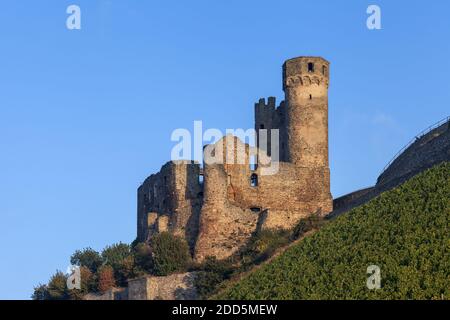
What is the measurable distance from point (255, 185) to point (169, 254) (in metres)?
6.23

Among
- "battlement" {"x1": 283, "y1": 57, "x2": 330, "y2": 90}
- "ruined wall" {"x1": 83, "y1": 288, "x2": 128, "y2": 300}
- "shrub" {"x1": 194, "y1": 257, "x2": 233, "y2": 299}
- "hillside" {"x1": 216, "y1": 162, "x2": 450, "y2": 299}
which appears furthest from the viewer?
"battlement" {"x1": 283, "y1": 57, "x2": 330, "y2": 90}

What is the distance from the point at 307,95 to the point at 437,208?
14.6 metres

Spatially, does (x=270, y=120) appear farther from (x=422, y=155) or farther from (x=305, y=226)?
(x=305, y=226)

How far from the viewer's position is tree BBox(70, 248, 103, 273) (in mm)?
58594

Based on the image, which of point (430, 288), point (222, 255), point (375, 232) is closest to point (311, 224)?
point (222, 255)

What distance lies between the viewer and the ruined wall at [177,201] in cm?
5591

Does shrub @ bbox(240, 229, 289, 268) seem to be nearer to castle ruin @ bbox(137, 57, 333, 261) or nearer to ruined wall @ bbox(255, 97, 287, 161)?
castle ruin @ bbox(137, 57, 333, 261)

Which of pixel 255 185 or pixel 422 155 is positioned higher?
pixel 422 155

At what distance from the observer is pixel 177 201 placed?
5662cm

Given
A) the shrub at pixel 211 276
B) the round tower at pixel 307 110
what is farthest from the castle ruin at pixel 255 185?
the shrub at pixel 211 276

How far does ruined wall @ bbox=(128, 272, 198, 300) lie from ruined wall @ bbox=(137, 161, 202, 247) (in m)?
3.85

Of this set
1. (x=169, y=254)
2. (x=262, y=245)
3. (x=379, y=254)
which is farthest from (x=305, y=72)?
(x=379, y=254)

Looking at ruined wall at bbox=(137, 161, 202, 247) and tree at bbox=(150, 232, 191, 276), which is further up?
ruined wall at bbox=(137, 161, 202, 247)

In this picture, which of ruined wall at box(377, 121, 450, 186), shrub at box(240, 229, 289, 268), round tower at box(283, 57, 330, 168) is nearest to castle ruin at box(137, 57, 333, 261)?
round tower at box(283, 57, 330, 168)
